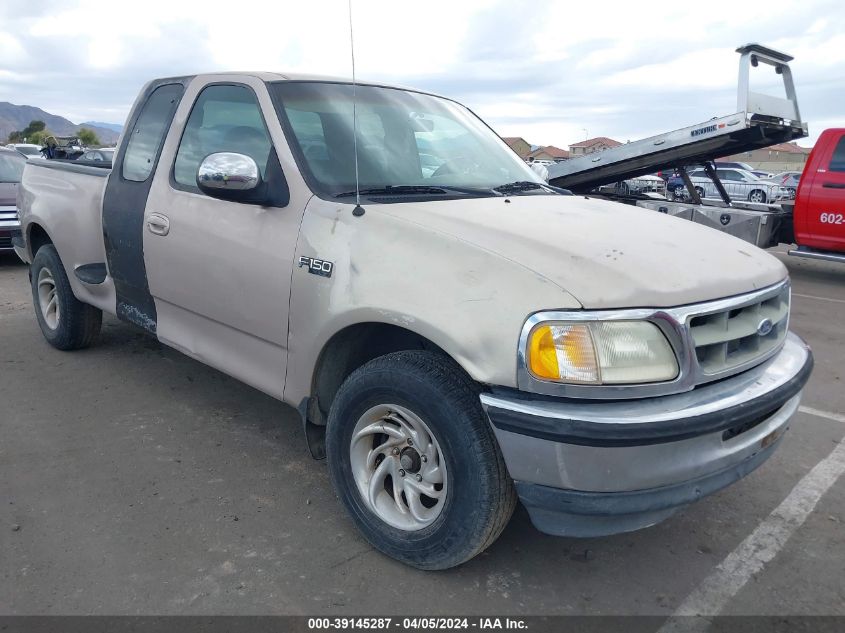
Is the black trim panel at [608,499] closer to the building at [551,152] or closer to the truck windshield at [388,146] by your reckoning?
the truck windshield at [388,146]

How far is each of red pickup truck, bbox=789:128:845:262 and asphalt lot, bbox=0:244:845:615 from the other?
19.2 ft

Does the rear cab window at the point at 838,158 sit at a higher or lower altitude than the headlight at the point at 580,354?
higher

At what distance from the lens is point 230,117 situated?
3594 millimetres

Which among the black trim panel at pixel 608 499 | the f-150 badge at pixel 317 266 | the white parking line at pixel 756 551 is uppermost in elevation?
the f-150 badge at pixel 317 266

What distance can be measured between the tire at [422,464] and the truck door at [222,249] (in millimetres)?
531

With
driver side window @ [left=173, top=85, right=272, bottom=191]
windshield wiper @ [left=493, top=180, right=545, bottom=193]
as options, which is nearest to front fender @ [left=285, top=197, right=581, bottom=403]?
driver side window @ [left=173, top=85, right=272, bottom=191]

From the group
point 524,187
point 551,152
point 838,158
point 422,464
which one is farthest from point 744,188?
point 551,152

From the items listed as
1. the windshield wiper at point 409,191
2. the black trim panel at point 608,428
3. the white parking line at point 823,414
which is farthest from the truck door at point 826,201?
the black trim panel at point 608,428

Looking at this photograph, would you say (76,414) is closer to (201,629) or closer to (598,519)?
(201,629)

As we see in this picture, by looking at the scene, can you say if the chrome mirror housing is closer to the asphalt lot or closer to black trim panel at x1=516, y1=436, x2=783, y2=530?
the asphalt lot

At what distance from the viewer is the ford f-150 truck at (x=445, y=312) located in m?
2.27

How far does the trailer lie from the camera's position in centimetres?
887

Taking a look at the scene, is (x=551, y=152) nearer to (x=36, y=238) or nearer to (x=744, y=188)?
(x=744, y=188)

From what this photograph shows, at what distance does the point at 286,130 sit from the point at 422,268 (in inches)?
44.9
